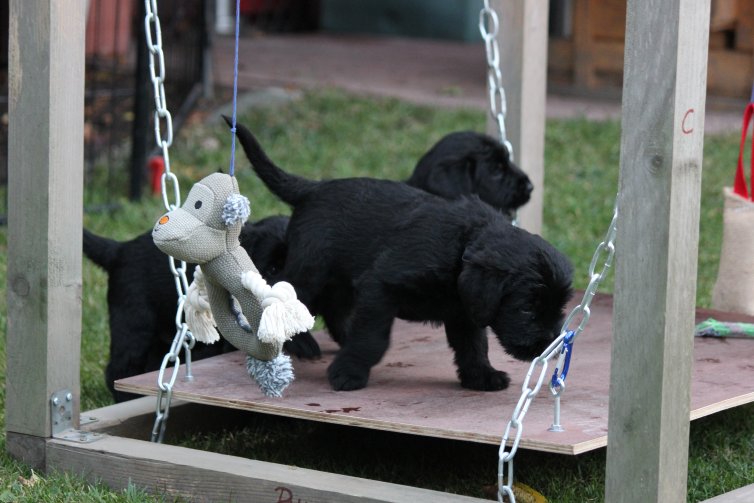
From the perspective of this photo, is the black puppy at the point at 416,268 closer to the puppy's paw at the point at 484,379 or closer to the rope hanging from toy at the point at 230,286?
the puppy's paw at the point at 484,379

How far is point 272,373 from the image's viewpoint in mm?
3105

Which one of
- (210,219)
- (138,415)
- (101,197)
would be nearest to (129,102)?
(101,197)

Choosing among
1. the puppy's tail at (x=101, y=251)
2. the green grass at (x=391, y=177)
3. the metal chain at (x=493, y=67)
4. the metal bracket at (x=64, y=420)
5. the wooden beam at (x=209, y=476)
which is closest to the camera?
the wooden beam at (x=209, y=476)

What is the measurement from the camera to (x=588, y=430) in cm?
305

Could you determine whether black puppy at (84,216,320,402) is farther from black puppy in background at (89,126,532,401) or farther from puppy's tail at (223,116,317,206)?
puppy's tail at (223,116,317,206)

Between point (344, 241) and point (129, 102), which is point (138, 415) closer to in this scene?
point (344, 241)

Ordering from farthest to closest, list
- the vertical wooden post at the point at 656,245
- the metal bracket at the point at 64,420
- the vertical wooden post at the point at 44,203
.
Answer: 1. the metal bracket at the point at 64,420
2. the vertical wooden post at the point at 44,203
3. the vertical wooden post at the point at 656,245

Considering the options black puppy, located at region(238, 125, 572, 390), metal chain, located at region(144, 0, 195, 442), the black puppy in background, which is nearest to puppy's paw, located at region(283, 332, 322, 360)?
the black puppy in background

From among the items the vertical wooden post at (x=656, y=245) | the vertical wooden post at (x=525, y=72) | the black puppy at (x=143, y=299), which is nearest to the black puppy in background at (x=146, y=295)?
the black puppy at (x=143, y=299)

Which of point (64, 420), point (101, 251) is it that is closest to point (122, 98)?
point (101, 251)

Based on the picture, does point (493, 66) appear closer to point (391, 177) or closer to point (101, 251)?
point (101, 251)

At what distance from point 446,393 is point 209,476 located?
0.76 metres

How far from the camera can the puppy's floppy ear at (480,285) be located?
320cm

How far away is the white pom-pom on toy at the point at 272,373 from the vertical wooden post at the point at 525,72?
2260 mm
